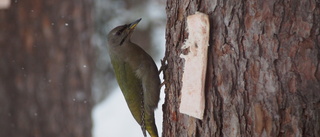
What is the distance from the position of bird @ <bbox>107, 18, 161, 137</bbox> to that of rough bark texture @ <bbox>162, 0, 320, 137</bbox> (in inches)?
54.6

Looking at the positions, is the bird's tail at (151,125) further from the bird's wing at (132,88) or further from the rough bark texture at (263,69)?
the rough bark texture at (263,69)

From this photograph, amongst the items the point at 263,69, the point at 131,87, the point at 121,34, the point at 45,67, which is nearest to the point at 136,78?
the point at 131,87

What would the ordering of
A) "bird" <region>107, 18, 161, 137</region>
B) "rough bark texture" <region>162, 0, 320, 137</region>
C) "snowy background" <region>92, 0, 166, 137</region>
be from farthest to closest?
"snowy background" <region>92, 0, 166, 137</region>
"bird" <region>107, 18, 161, 137</region>
"rough bark texture" <region>162, 0, 320, 137</region>

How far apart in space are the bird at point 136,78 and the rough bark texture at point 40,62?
1672 mm

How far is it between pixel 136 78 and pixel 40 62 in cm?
203

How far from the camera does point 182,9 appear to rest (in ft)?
9.28

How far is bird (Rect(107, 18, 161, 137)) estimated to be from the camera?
13.2 ft

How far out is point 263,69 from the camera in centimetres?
244

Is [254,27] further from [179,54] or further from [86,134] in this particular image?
[86,134]

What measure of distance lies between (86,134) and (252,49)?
3823 millimetres

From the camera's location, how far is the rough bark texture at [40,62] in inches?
222

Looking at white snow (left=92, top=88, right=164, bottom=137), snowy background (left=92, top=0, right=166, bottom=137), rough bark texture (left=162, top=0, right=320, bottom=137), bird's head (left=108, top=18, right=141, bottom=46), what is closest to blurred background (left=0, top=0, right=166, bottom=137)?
bird's head (left=108, top=18, right=141, bottom=46)

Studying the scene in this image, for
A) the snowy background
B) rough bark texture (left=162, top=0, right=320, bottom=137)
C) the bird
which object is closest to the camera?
rough bark texture (left=162, top=0, right=320, bottom=137)

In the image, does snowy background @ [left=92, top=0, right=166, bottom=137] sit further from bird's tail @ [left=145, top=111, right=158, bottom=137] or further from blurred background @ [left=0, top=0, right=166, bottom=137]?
bird's tail @ [left=145, top=111, right=158, bottom=137]
